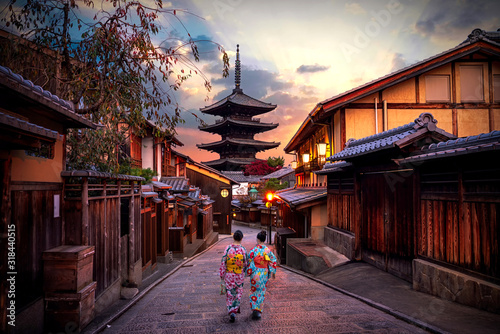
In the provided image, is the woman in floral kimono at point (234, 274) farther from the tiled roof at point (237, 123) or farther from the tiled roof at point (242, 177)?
the tiled roof at point (242, 177)

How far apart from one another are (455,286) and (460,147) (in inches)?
104

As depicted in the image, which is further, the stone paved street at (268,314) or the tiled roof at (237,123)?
the tiled roof at (237,123)

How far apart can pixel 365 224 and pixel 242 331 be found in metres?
6.22

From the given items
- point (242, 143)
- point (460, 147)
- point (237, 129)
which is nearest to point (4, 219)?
point (460, 147)

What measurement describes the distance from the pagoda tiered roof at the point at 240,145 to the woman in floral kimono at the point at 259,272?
4270 cm

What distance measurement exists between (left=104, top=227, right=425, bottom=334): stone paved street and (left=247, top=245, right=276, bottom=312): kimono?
37 centimetres

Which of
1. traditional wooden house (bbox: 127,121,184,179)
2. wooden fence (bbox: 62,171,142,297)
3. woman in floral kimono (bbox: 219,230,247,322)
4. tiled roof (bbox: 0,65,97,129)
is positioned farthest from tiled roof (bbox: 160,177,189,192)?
tiled roof (bbox: 0,65,97,129)

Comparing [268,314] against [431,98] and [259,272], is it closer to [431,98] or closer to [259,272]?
[259,272]

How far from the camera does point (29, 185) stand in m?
5.03

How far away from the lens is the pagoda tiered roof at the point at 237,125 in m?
48.4

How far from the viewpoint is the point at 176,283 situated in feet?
33.0

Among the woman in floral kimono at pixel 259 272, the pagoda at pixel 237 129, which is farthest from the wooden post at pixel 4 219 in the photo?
the pagoda at pixel 237 129

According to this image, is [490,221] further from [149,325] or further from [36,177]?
[36,177]

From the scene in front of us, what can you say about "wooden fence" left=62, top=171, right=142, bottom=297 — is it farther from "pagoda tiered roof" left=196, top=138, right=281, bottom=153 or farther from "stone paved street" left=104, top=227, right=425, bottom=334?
"pagoda tiered roof" left=196, top=138, right=281, bottom=153
